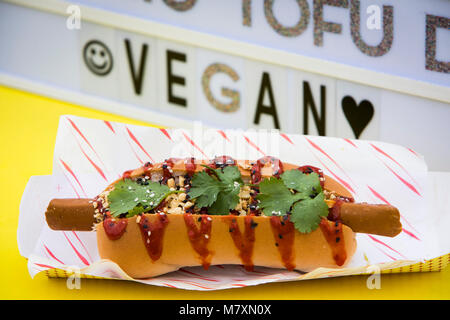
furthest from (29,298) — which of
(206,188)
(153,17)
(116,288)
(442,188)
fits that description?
(153,17)

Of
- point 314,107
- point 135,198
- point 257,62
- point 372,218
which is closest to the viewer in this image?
point 372,218

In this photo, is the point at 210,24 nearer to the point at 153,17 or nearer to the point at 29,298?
the point at 153,17

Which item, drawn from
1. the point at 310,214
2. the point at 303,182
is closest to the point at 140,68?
the point at 303,182

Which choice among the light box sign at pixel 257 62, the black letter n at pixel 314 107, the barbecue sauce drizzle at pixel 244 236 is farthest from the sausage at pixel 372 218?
the black letter n at pixel 314 107

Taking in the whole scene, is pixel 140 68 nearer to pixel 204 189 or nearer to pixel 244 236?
pixel 204 189

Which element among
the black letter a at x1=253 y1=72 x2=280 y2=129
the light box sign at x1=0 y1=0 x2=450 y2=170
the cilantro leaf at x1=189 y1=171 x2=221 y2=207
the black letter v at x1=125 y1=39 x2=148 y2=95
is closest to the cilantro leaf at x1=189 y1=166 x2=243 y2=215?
the cilantro leaf at x1=189 y1=171 x2=221 y2=207

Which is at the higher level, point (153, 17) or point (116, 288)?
point (153, 17)
